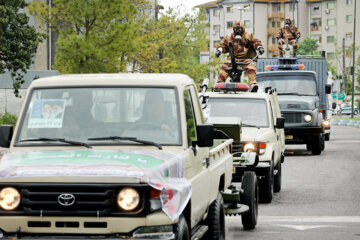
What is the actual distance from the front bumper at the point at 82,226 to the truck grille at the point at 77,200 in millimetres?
46

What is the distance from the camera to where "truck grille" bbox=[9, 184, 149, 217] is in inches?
260

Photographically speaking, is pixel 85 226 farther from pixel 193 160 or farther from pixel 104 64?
pixel 104 64

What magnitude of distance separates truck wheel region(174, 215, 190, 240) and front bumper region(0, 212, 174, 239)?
0.96ft

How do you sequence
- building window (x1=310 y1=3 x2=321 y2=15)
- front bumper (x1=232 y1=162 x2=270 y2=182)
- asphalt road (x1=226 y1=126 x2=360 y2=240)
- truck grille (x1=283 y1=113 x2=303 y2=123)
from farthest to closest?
building window (x1=310 y1=3 x2=321 y2=15) → truck grille (x1=283 y1=113 x2=303 y2=123) → front bumper (x1=232 y1=162 x2=270 y2=182) → asphalt road (x1=226 y1=126 x2=360 y2=240)

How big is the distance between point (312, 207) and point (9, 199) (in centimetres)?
857

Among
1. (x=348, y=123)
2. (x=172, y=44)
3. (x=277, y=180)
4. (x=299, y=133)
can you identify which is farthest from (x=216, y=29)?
(x=277, y=180)

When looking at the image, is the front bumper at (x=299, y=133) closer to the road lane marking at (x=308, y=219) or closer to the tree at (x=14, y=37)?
the road lane marking at (x=308, y=219)

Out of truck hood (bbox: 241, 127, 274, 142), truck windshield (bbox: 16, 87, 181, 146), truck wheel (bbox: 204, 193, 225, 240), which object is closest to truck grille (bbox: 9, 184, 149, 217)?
truck windshield (bbox: 16, 87, 181, 146)

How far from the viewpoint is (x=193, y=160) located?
7949 millimetres

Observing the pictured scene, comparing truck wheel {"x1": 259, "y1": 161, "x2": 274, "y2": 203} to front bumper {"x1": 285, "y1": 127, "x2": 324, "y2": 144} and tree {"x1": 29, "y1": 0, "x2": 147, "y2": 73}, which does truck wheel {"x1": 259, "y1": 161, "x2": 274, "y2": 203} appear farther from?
tree {"x1": 29, "y1": 0, "x2": 147, "y2": 73}

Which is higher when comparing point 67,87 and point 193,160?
point 67,87

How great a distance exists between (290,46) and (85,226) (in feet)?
90.8

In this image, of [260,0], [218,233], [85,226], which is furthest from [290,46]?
[260,0]

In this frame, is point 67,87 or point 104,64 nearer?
point 67,87
